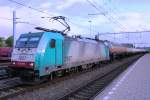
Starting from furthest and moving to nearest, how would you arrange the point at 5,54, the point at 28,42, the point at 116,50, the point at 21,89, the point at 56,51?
the point at 116,50 < the point at 5,54 < the point at 56,51 < the point at 28,42 < the point at 21,89

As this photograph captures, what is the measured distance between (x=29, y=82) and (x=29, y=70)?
2.30 ft

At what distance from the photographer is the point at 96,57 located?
32750 millimetres

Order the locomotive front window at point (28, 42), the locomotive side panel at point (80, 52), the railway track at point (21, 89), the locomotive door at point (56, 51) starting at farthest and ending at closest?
1. the locomotive side panel at point (80, 52)
2. the locomotive door at point (56, 51)
3. the locomotive front window at point (28, 42)
4. the railway track at point (21, 89)

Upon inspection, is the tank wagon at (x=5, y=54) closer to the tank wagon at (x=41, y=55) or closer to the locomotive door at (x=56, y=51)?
the tank wagon at (x=41, y=55)

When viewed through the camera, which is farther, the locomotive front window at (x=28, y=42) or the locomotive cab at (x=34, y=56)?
the locomotive front window at (x=28, y=42)

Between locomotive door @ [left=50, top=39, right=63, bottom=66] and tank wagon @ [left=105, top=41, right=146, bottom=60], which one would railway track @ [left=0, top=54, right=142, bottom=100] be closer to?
locomotive door @ [left=50, top=39, right=63, bottom=66]

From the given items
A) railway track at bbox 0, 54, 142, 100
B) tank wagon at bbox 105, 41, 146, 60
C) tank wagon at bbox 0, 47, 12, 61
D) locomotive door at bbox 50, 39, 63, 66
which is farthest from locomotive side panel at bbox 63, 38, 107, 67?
tank wagon at bbox 105, 41, 146, 60

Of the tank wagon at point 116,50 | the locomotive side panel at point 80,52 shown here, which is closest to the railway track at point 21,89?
the locomotive side panel at point 80,52

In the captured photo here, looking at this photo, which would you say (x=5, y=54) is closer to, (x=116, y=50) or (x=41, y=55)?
(x=116, y=50)

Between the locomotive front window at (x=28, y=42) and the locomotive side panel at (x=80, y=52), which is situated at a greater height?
the locomotive front window at (x=28, y=42)


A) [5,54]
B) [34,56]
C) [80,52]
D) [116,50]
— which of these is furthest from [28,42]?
[116,50]

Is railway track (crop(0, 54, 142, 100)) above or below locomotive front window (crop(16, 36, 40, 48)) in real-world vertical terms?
below

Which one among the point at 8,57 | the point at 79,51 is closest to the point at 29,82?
the point at 79,51

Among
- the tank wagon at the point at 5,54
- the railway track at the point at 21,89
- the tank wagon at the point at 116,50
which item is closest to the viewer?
the railway track at the point at 21,89
